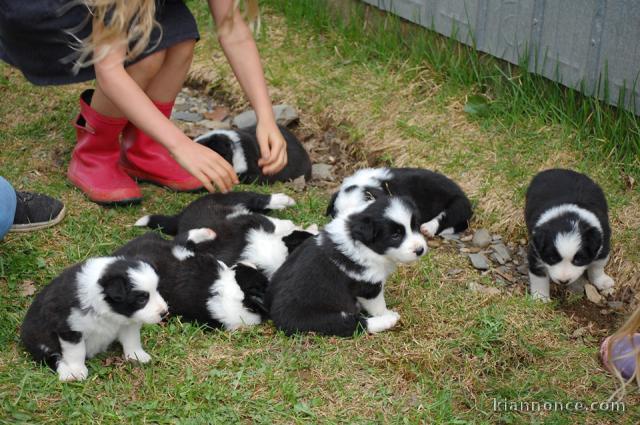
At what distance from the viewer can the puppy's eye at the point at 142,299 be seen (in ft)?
11.2

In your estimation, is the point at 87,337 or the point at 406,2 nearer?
the point at 87,337

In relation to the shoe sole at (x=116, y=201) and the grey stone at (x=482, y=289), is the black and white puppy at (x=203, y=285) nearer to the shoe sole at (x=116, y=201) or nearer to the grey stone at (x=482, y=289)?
the shoe sole at (x=116, y=201)

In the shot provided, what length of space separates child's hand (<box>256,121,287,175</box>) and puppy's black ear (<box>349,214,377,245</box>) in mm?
577

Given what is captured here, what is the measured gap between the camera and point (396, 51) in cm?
658

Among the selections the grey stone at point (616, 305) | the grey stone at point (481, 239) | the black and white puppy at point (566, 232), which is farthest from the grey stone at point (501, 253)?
the grey stone at point (616, 305)

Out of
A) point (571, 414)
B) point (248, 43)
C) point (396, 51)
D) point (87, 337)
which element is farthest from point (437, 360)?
point (396, 51)

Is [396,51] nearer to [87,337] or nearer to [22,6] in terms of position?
[22,6]

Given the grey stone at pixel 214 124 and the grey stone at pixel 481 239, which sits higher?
the grey stone at pixel 481 239

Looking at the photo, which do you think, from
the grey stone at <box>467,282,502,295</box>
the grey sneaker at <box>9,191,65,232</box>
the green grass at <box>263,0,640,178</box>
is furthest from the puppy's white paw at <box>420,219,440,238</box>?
the grey sneaker at <box>9,191,65,232</box>

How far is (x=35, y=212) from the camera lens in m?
4.54

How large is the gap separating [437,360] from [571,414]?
59 cm

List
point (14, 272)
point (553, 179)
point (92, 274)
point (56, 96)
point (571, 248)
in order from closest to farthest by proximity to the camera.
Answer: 1. point (92, 274)
2. point (14, 272)
3. point (571, 248)
4. point (553, 179)
5. point (56, 96)

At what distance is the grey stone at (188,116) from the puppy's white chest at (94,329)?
3.11 m

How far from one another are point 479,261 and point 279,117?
2.08 meters
